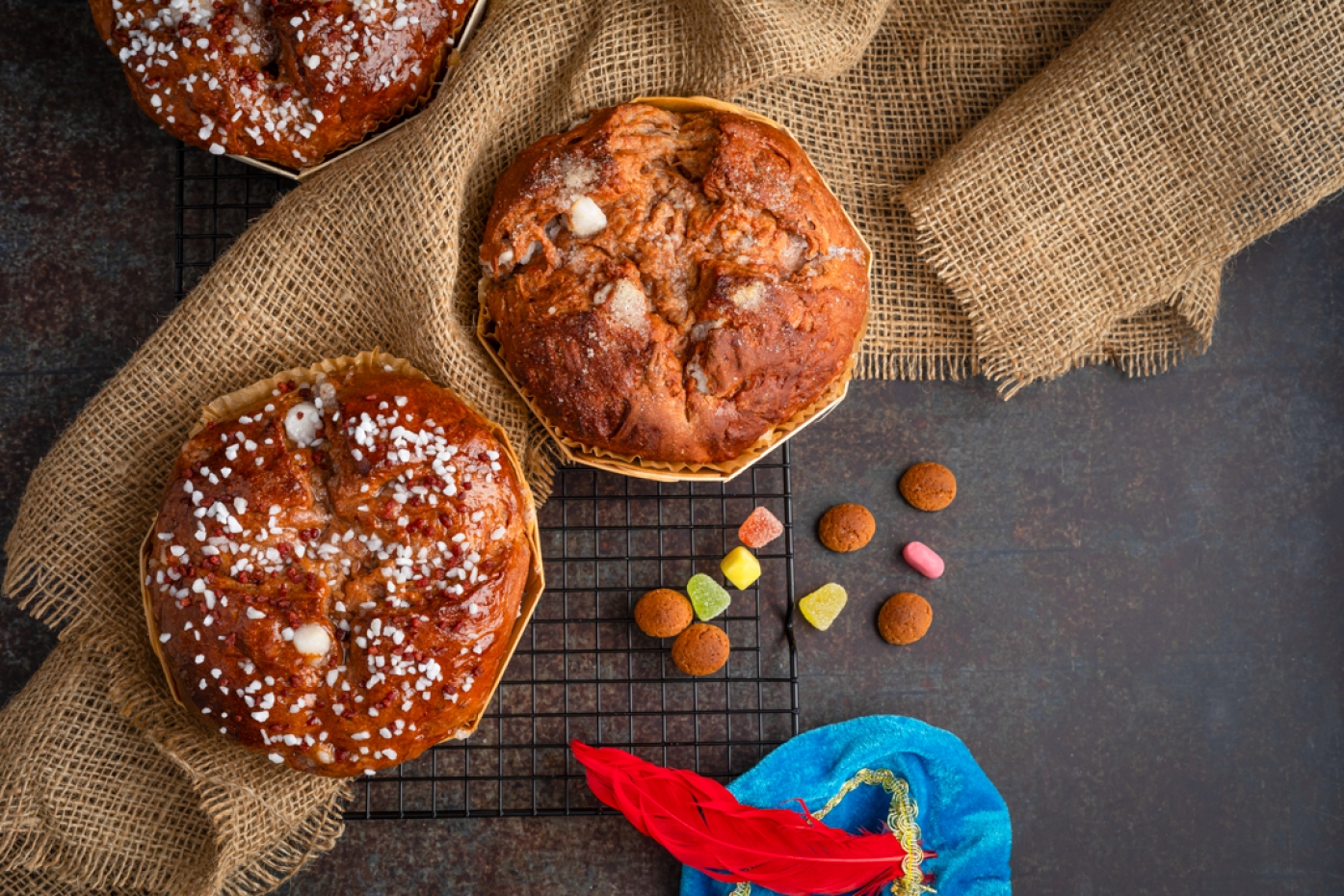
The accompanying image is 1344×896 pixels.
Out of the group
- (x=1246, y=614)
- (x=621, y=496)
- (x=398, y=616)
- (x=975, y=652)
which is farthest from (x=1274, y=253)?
(x=398, y=616)

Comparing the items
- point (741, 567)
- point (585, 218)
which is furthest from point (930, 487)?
point (585, 218)

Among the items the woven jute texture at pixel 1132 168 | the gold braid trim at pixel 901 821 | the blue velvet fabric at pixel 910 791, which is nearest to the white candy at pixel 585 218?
the woven jute texture at pixel 1132 168

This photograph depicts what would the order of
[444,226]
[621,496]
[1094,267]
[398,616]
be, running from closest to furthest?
[398,616] → [444,226] → [1094,267] → [621,496]

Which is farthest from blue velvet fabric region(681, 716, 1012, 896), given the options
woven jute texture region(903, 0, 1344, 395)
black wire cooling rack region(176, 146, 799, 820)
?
woven jute texture region(903, 0, 1344, 395)

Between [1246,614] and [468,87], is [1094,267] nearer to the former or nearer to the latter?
[1246,614]

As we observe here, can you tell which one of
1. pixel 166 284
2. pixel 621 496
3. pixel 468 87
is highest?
pixel 468 87

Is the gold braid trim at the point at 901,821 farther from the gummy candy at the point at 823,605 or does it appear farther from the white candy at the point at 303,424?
the white candy at the point at 303,424

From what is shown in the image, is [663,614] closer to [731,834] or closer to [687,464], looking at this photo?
[687,464]

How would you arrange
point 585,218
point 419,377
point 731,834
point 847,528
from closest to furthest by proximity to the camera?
point 585,218
point 419,377
point 731,834
point 847,528

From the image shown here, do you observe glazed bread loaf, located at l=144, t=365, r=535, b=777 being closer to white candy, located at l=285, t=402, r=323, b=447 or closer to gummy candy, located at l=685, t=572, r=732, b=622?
white candy, located at l=285, t=402, r=323, b=447
